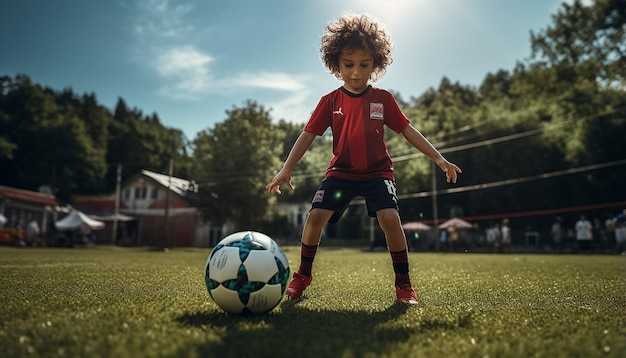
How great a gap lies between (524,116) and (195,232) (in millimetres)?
31593

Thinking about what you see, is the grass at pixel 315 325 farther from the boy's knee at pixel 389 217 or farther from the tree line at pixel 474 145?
the tree line at pixel 474 145

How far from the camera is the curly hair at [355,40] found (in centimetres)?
460

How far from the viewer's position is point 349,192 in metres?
4.45

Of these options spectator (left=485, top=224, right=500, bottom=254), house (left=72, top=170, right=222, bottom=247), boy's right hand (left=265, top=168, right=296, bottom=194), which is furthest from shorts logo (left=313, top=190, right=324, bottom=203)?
house (left=72, top=170, right=222, bottom=247)

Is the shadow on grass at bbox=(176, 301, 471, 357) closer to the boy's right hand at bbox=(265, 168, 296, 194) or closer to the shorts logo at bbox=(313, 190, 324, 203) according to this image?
the shorts logo at bbox=(313, 190, 324, 203)

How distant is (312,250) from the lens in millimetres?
4582

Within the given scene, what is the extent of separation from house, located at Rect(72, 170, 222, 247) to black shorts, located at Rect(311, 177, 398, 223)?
40679mm

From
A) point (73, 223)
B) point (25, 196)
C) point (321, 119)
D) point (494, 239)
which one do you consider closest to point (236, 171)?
point (73, 223)

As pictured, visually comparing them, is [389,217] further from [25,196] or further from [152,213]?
[152,213]

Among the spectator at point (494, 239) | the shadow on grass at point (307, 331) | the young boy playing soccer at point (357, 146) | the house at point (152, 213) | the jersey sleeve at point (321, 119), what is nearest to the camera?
the shadow on grass at point (307, 331)

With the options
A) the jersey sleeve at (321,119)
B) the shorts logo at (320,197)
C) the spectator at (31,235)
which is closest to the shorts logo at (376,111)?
the jersey sleeve at (321,119)

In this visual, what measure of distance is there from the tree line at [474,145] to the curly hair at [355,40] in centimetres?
2868

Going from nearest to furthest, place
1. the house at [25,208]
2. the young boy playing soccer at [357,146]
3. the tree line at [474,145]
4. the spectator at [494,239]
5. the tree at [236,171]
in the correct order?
the young boy playing soccer at [357,146] < the spectator at [494,239] < the tree line at [474,145] < the house at [25,208] < the tree at [236,171]

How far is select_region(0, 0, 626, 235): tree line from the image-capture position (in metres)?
34.7
